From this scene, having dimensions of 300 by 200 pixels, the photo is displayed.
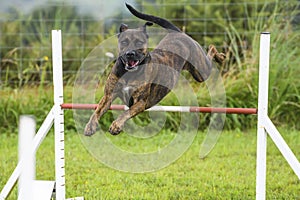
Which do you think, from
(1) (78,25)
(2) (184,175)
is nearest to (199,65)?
(2) (184,175)

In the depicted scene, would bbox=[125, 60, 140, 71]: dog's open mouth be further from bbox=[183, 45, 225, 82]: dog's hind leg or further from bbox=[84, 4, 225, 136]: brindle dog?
bbox=[183, 45, 225, 82]: dog's hind leg

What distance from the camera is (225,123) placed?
6.19 meters

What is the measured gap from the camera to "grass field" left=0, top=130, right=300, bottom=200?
14.0 feet

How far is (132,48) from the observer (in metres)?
2.79

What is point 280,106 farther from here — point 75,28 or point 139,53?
point 139,53

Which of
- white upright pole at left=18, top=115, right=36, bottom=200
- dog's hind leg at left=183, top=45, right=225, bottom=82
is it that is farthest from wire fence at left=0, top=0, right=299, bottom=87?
white upright pole at left=18, top=115, right=36, bottom=200

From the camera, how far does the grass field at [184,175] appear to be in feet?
14.0

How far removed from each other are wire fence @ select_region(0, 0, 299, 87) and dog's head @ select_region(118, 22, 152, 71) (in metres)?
3.74

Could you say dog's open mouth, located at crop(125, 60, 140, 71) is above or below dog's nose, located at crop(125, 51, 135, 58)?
below

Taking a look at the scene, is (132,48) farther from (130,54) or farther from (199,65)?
(199,65)

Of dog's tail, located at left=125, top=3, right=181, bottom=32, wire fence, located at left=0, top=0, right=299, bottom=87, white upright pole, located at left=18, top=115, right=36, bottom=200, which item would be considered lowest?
white upright pole, located at left=18, top=115, right=36, bottom=200

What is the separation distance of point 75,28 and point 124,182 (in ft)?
11.3

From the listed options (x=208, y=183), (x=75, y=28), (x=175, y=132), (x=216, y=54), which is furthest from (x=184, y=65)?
(x=75, y=28)

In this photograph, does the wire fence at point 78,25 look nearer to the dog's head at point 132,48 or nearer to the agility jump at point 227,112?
the agility jump at point 227,112
